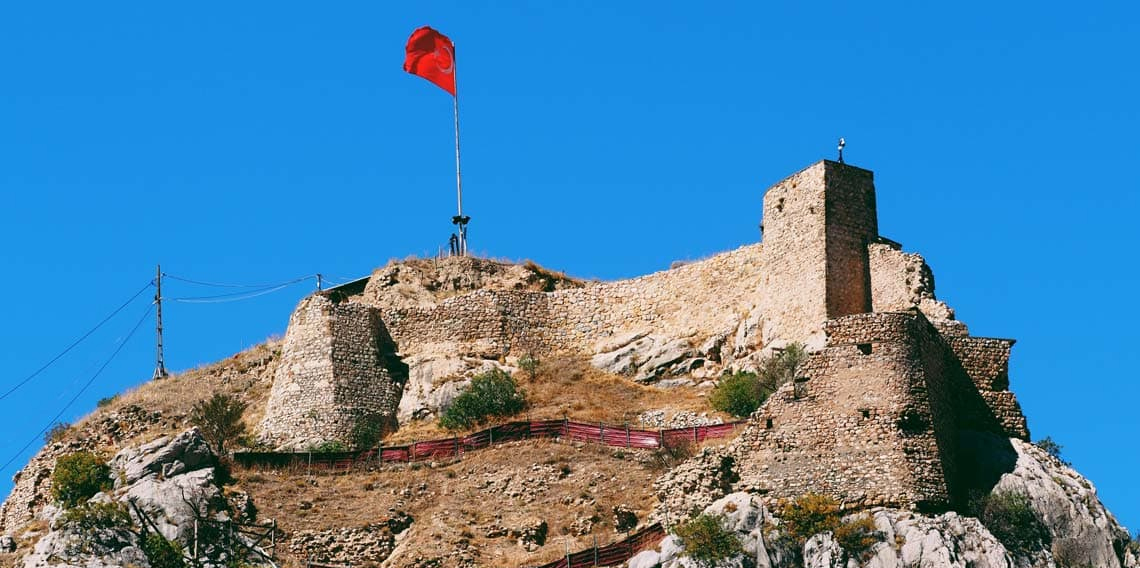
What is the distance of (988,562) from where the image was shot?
50.8 m

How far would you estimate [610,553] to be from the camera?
52.6 metres

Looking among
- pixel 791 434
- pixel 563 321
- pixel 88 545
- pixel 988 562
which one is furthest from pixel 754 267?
pixel 88 545

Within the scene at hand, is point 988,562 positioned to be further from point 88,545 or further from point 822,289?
point 88,545

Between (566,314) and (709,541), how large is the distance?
18.6m

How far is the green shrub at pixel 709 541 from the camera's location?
167ft

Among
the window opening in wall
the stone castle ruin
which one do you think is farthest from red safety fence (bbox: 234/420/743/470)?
the window opening in wall

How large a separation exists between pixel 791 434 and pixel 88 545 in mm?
16406

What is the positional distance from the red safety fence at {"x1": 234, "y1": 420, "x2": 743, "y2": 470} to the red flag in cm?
1799

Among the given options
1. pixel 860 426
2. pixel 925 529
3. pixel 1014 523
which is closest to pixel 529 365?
pixel 860 426

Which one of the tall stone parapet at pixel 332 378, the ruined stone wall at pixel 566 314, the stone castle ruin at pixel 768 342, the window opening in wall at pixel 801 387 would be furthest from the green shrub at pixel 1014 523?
the tall stone parapet at pixel 332 378

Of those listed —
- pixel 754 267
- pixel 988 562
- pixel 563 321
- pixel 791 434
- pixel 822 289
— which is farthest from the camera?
pixel 563 321

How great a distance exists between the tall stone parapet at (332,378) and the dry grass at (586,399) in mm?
1245

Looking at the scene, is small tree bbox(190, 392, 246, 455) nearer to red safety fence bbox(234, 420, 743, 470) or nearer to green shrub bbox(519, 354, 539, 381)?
red safety fence bbox(234, 420, 743, 470)

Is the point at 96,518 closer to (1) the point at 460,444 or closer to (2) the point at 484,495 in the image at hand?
→ (2) the point at 484,495
